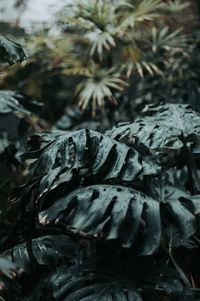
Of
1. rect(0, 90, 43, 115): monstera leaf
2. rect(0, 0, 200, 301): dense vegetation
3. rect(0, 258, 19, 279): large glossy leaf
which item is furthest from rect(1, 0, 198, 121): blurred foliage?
rect(0, 258, 19, 279): large glossy leaf

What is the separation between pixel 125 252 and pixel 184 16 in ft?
8.38

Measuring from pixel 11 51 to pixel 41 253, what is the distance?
811mm

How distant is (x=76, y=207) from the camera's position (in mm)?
976

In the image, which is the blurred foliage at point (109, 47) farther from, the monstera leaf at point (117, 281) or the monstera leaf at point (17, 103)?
the monstera leaf at point (117, 281)

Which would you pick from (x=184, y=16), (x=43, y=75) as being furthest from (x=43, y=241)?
(x=184, y=16)

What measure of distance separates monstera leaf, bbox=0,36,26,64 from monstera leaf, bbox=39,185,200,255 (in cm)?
71

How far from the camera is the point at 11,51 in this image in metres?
1.46

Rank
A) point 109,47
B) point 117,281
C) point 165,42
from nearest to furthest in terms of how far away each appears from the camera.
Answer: point 117,281, point 109,47, point 165,42

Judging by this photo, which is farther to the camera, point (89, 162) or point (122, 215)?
point (89, 162)

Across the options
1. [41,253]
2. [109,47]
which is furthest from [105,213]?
[109,47]

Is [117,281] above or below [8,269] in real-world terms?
below

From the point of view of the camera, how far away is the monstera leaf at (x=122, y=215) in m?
0.90

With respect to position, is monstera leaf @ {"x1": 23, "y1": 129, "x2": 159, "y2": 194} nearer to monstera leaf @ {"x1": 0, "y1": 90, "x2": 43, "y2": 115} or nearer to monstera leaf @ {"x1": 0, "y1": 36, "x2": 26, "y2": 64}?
monstera leaf @ {"x1": 0, "y1": 36, "x2": 26, "y2": 64}

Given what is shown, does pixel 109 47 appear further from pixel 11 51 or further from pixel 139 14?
pixel 11 51
